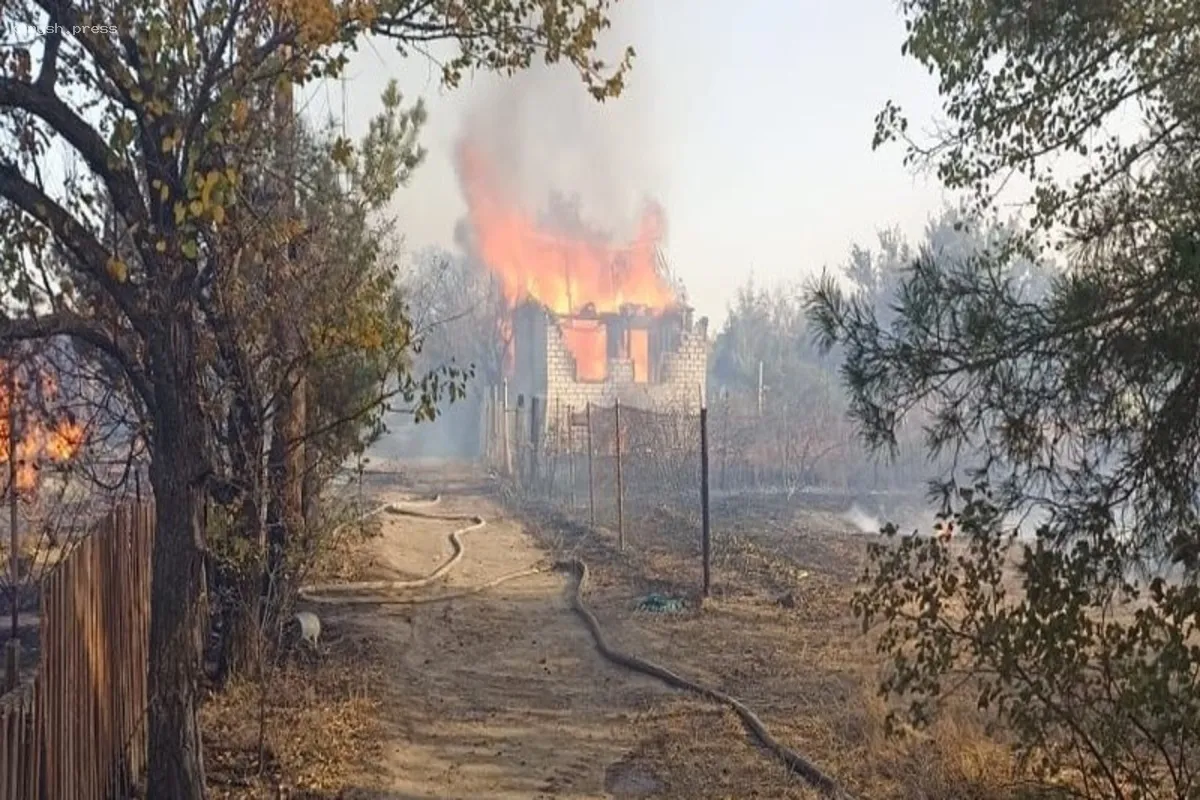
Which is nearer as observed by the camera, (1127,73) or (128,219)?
(1127,73)

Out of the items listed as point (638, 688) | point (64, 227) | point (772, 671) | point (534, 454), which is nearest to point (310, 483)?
point (638, 688)

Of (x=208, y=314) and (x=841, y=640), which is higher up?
(x=208, y=314)

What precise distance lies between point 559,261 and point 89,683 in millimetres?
44238

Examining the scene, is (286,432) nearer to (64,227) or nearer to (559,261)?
(64,227)

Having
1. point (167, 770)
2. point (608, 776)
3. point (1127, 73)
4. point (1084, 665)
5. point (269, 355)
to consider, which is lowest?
point (608, 776)

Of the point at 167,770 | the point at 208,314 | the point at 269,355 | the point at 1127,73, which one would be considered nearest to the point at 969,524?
the point at 1127,73

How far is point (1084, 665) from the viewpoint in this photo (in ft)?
12.3

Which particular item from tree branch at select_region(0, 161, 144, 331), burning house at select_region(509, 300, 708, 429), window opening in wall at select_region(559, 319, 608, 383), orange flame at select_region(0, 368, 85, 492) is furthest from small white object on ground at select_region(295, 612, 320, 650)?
window opening in wall at select_region(559, 319, 608, 383)

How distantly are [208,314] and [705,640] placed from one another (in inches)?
233

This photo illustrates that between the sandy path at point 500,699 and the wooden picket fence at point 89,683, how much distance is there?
1505mm

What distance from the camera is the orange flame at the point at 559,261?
4719 centimetres

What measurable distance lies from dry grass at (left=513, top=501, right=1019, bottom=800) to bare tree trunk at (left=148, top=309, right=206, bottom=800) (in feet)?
9.26

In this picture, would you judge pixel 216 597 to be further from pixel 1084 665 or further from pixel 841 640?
pixel 1084 665

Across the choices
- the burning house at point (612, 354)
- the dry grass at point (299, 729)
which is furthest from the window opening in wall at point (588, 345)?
the dry grass at point (299, 729)
